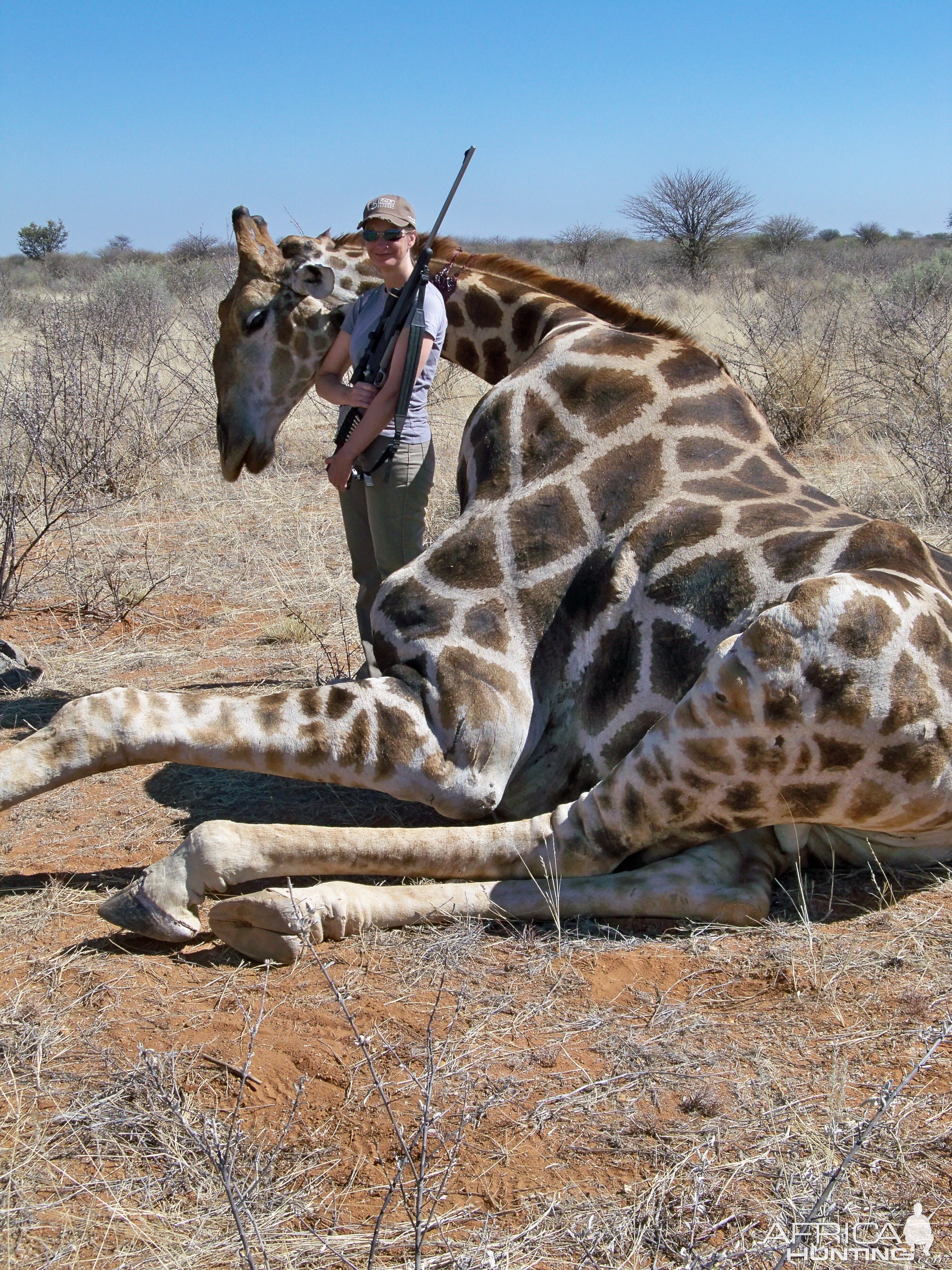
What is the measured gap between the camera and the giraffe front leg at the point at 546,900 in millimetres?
3053

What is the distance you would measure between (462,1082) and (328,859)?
0.96m

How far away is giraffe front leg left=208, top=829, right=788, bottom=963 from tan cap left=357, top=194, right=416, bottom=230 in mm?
2643

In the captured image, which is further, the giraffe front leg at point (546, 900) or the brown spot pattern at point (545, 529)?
the brown spot pattern at point (545, 529)

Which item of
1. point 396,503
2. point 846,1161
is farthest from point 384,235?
point 846,1161

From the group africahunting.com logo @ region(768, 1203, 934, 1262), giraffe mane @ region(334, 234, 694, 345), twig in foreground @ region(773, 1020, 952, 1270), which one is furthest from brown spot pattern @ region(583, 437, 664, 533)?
africahunting.com logo @ region(768, 1203, 934, 1262)

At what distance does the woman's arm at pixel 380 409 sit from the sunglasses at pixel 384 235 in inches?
15.1

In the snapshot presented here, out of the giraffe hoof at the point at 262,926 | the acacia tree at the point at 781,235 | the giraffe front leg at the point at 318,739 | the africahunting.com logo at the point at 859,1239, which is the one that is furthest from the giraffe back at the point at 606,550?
the acacia tree at the point at 781,235

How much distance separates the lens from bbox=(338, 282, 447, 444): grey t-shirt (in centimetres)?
438

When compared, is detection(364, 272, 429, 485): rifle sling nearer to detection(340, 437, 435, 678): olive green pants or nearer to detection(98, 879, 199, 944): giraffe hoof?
detection(340, 437, 435, 678): olive green pants

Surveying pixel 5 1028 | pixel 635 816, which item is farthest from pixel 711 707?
pixel 5 1028

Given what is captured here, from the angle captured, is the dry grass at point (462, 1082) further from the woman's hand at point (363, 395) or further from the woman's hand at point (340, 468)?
the woman's hand at point (363, 395)

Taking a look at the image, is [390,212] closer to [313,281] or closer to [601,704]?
[313,281]

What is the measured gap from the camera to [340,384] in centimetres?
468

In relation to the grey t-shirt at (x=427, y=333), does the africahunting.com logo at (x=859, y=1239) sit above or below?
below
